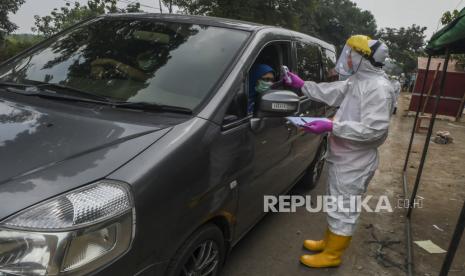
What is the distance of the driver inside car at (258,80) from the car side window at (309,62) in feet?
2.76

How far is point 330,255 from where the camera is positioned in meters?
3.49

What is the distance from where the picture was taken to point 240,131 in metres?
2.60

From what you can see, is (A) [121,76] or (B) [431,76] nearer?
(A) [121,76]

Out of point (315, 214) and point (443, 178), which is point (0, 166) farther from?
point (443, 178)

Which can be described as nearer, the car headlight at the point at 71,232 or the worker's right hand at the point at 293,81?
the car headlight at the point at 71,232

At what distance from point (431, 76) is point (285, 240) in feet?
39.6

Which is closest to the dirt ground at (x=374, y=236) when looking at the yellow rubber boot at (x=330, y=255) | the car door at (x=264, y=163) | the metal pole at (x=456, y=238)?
the yellow rubber boot at (x=330, y=255)

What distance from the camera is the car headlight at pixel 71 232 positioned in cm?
147

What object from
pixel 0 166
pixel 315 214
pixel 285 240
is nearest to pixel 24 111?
pixel 0 166

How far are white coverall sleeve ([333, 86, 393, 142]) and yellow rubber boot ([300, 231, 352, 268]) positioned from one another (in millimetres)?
949

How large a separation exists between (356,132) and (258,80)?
85 centimetres

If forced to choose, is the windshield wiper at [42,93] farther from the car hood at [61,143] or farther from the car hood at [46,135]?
the car hood at [46,135]

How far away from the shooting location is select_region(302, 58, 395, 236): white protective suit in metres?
3.04

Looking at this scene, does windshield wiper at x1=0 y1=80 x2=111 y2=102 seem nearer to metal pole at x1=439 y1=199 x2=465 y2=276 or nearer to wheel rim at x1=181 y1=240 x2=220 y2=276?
wheel rim at x1=181 y1=240 x2=220 y2=276
